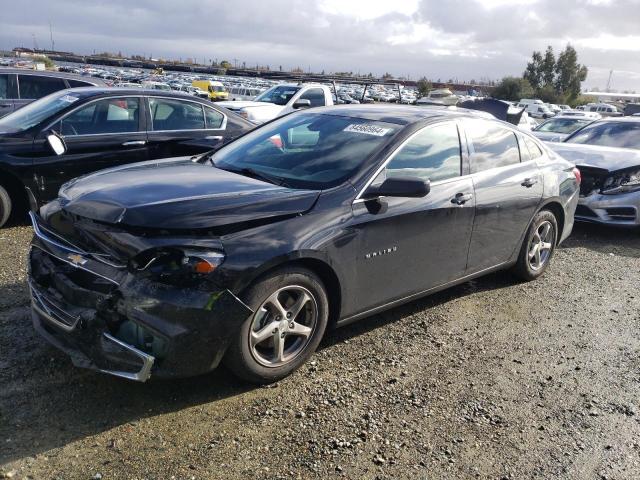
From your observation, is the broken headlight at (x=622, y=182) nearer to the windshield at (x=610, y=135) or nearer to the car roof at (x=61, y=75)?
the windshield at (x=610, y=135)

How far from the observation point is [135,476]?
2.57 m

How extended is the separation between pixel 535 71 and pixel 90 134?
3745 inches

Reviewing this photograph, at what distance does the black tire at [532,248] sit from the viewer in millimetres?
5281

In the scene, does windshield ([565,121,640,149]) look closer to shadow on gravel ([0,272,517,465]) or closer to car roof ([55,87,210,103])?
car roof ([55,87,210,103])

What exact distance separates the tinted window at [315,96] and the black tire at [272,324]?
1253 centimetres

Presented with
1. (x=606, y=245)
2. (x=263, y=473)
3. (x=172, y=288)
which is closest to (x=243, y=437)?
(x=263, y=473)

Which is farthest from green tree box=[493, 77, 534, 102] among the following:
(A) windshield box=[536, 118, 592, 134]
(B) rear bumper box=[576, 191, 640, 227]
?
(B) rear bumper box=[576, 191, 640, 227]

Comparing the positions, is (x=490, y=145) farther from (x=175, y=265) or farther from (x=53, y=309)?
(x=53, y=309)

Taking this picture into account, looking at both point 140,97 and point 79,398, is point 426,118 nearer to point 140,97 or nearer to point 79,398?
point 79,398

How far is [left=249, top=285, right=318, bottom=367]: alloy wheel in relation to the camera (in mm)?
3223

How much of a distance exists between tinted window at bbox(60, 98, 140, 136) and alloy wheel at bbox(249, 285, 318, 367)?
4.22 m

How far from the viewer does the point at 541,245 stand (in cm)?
552

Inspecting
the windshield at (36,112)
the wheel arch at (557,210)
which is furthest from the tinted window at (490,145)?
the windshield at (36,112)

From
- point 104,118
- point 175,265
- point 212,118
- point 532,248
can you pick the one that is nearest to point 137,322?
point 175,265
